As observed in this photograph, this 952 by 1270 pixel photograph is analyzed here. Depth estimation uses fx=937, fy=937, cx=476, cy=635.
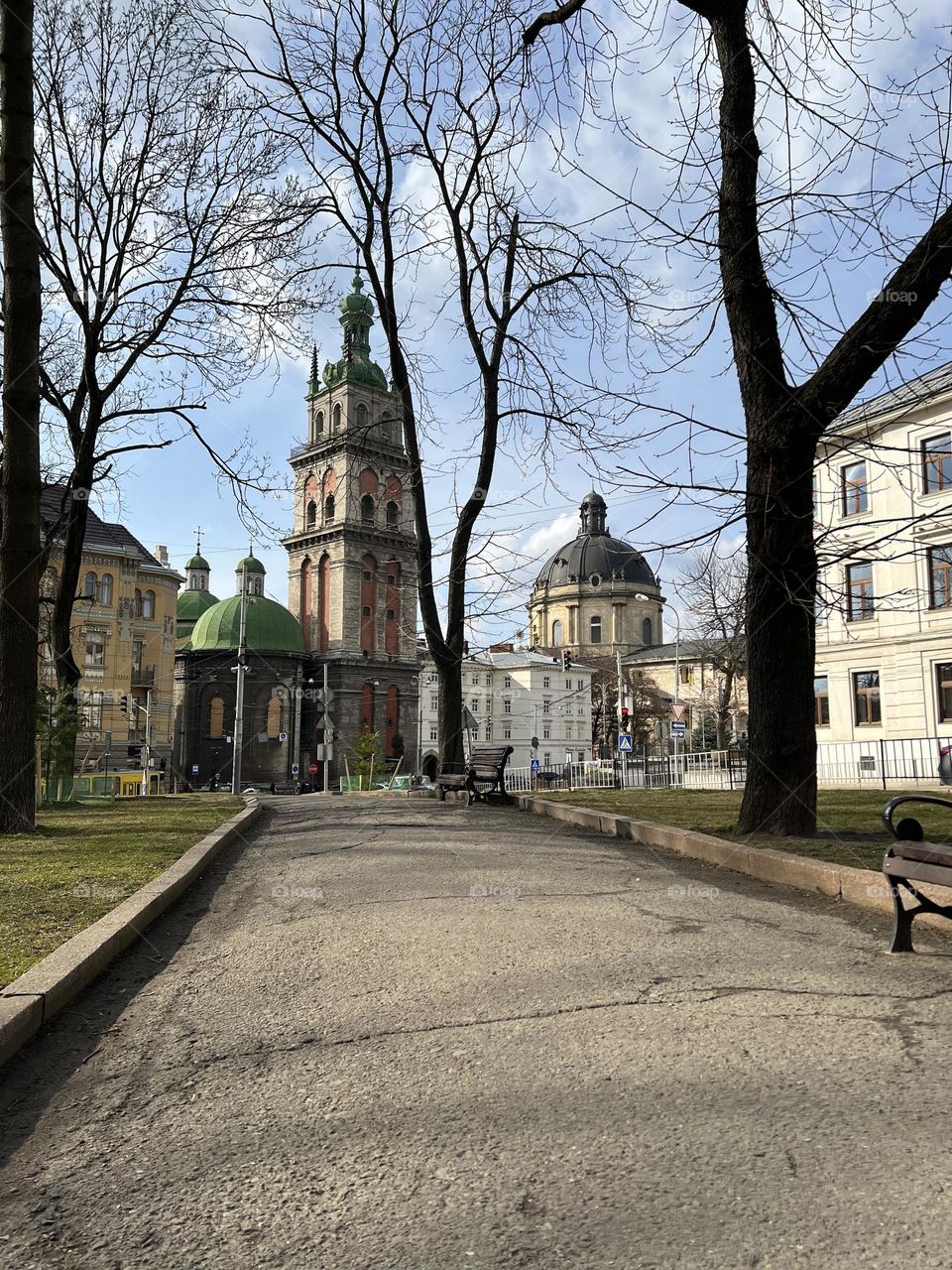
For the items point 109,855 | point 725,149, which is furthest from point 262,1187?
point 725,149

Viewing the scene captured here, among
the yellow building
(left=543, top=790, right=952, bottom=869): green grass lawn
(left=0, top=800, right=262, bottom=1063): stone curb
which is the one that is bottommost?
(left=0, top=800, right=262, bottom=1063): stone curb

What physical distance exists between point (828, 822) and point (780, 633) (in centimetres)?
279

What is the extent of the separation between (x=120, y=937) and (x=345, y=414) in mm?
75519

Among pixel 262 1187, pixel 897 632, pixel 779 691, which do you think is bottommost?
pixel 262 1187

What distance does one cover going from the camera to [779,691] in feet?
28.2

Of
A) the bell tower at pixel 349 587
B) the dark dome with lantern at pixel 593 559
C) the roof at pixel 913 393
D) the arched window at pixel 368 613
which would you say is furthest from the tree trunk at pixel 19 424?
the dark dome with lantern at pixel 593 559

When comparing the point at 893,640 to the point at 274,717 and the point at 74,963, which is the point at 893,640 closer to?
the point at 74,963

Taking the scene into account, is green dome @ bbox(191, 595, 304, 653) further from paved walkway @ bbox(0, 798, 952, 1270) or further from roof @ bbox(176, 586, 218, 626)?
paved walkway @ bbox(0, 798, 952, 1270)

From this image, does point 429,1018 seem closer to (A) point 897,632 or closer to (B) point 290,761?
(A) point 897,632

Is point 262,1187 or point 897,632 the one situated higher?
point 897,632

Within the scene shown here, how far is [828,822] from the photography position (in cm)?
1018

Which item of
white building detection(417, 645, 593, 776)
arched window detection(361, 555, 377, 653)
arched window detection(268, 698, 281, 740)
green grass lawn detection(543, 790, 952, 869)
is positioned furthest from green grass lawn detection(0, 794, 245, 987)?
white building detection(417, 645, 593, 776)

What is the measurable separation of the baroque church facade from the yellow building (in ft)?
21.5

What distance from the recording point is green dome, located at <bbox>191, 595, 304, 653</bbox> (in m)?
73.8
